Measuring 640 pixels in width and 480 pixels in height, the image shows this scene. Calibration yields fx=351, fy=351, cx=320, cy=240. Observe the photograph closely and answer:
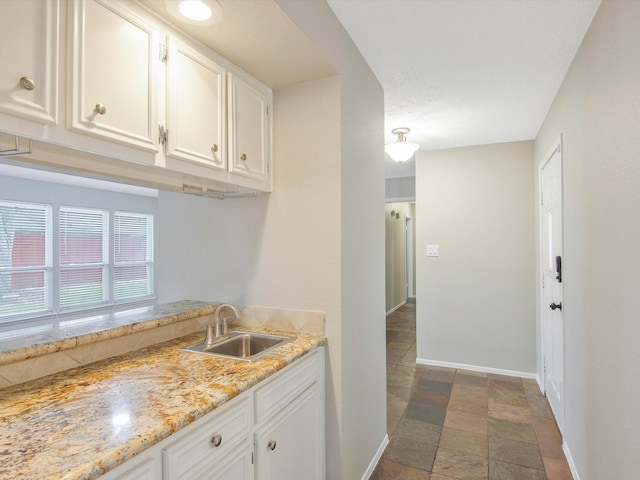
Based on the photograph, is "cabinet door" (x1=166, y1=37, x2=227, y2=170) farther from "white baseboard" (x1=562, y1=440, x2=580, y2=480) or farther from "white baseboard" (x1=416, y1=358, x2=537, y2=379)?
"white baseboard" (x1=416, y1=358, x2=537, y2=379)

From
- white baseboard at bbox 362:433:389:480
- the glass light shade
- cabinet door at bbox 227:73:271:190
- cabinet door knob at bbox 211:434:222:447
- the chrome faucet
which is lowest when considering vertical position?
white baseboard at bbox 362:433:389:480

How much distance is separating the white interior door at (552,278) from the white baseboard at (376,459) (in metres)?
1.26

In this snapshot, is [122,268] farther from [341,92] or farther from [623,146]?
[623,146]

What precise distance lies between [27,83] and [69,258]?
5.94 m

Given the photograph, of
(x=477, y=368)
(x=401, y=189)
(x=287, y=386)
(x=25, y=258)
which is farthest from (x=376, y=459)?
A: (x=25, y=258)

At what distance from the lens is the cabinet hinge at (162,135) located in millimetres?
1293

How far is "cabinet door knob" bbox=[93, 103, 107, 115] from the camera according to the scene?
107 cm

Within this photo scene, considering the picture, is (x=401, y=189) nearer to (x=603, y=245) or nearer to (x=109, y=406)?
(x=603, y=245)

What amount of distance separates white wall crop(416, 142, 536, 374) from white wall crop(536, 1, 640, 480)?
4.75 ft

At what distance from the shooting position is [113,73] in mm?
1127

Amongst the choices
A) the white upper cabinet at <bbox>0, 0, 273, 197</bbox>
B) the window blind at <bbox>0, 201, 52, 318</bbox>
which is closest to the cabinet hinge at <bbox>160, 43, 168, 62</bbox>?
the white upper cabinet at <bbox>0, 0, 273, 197</bbox>

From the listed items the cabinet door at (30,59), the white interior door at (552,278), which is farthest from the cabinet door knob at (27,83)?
the white interior door at (552,278)

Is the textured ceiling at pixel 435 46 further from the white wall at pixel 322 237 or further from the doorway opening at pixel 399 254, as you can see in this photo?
the doorway opening at pixel 399 254

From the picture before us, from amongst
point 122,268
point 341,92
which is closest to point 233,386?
point 341,92
